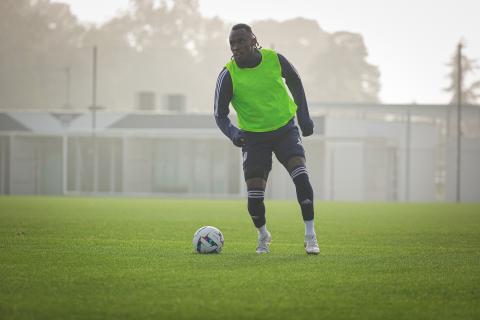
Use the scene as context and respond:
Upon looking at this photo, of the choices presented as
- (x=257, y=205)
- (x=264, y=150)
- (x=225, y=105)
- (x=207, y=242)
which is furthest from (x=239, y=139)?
(x=207, y=242)

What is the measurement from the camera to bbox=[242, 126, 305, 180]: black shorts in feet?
31.8

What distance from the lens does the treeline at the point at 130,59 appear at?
78688 mm

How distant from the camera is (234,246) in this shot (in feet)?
35.8

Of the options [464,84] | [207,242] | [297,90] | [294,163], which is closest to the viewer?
[207,242]

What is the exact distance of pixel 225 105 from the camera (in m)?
9.77

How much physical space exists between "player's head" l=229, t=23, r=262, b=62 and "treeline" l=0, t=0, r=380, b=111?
227ft

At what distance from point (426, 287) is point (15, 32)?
245 feet

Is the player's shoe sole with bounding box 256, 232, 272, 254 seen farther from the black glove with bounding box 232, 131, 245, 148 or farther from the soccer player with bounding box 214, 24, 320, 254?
the black glove with bounding box 232, 131, 245, 148

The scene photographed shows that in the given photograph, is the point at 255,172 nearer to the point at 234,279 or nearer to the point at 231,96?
the point at 231,96

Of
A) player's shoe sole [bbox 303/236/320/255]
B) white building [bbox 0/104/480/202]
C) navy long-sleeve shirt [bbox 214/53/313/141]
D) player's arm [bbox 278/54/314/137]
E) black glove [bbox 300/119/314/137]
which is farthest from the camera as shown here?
white building [bbox 0/104/480/202]

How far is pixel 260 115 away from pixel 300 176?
2.42 ft

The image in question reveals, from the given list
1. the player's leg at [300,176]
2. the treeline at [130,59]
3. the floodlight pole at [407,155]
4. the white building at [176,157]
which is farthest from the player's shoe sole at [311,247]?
the treeline at [130,59]

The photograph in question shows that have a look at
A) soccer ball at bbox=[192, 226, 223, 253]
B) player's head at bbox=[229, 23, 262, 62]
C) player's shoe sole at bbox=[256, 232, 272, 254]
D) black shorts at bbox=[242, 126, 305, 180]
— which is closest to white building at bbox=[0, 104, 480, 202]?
player's shoe sole at bbox=[256, 232, 272, 254]

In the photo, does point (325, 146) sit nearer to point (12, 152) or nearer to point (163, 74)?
point (12, 152)
